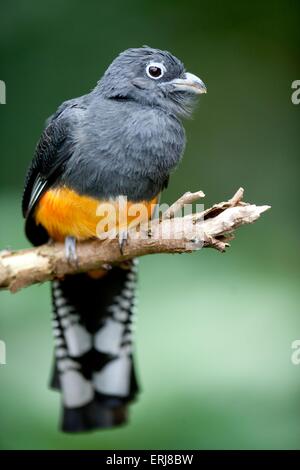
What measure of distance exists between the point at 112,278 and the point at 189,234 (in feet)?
3.28

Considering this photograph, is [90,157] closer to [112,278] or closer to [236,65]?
[112,278]

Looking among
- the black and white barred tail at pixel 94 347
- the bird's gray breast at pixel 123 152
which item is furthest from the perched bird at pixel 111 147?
the black and white barred tail at pixel 94 347

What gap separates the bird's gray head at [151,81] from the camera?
3221 mm

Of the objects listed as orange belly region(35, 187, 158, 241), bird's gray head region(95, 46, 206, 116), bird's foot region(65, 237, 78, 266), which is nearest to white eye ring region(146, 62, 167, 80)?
bird's gray head region(95, 46, 206, 116)

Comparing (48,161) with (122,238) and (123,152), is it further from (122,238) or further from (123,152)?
(122,238)

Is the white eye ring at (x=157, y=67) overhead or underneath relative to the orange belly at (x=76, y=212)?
overhead

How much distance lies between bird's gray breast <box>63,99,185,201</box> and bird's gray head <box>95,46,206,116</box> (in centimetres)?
5

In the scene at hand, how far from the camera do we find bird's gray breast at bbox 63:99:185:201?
3.15 m

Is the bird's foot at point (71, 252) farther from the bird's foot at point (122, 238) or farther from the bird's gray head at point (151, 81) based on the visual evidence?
the bird's gray head at point (151, 81)

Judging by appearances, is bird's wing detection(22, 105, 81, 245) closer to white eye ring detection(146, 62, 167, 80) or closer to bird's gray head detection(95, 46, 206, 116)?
bird's gray head detection(95, 46, 206, 116)

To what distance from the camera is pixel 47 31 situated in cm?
478

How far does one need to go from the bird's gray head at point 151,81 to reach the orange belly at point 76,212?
448 mm

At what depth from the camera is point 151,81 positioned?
3234 millimetres

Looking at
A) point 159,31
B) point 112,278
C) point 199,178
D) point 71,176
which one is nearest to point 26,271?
point 71,176
